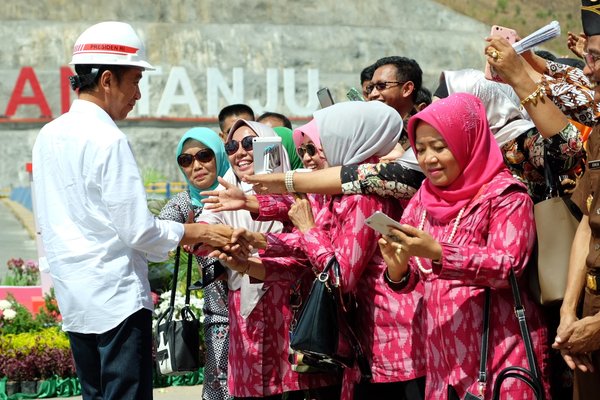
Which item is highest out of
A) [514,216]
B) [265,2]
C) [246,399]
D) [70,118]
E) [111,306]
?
[265,2]

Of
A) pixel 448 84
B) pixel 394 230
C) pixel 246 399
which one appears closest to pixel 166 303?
pixel 246 399

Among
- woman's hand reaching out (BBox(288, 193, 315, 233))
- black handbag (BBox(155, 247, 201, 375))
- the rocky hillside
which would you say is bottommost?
black handbag (BBox(155, 247, 201, 375))

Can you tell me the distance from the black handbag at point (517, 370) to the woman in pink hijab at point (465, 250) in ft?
0.09

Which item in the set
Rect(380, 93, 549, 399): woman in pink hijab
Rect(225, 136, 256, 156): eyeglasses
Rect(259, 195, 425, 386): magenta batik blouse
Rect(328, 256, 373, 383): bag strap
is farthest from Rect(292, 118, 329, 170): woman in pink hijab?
Rect(225, 136, 256, 156): eyeglasses

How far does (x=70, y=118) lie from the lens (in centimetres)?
416

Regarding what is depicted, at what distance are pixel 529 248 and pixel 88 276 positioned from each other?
1.68m

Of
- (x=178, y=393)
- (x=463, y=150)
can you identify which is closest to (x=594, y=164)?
(x=463, y=150)

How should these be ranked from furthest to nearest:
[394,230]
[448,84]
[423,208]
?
[448,84], [423,208], [394,230]

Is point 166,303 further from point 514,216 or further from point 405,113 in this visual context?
point 514,216

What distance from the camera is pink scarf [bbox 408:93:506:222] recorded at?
12.3 ft

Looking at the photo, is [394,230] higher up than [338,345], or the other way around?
[394,230]

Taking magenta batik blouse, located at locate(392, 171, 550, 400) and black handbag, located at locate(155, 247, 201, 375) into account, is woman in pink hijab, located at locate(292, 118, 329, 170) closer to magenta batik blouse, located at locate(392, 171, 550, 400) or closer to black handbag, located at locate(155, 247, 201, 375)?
magenta batik blouse, located at locate(392, 171, 550, 400)

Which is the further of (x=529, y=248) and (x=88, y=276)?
(x=88, y=276)

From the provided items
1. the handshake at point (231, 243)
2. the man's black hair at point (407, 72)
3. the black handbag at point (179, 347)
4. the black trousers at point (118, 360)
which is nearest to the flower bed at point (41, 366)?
the black handbag at point (179, 347)
